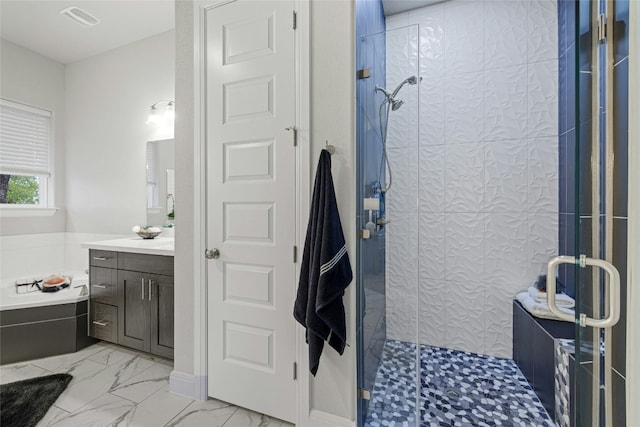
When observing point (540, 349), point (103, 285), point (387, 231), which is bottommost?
point (540, 349)

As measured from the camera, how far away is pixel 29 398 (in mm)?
1807

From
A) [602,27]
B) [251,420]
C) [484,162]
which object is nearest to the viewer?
[602,27]

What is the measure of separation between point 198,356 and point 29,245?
2.71 metres

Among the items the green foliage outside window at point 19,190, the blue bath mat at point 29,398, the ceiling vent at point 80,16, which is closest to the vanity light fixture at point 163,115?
the ceiling vent at point 80,16

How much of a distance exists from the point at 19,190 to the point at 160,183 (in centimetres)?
164

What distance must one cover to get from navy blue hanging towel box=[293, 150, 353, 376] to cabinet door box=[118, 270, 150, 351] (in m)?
1.46

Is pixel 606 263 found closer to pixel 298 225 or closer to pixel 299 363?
pixel 298 225

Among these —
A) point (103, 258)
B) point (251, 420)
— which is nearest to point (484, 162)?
point (251, 420)

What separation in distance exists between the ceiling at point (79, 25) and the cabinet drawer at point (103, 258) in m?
2.09

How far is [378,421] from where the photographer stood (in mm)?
1531

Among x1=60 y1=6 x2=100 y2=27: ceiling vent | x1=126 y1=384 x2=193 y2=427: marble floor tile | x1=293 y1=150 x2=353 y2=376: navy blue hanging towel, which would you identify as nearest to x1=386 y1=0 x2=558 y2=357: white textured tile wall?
x1=293 y1=150 x2=353 y2=376: navy blue hanging towel

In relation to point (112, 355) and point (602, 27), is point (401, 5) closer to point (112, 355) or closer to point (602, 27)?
point (602, 27)

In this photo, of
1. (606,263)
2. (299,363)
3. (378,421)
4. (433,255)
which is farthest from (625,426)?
(433,255)

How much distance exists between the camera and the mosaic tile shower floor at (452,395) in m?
1.50
